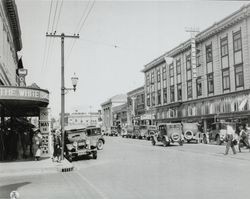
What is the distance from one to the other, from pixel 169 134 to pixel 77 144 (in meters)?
13.0

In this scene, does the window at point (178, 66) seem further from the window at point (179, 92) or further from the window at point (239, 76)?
the window at point (239, 76)

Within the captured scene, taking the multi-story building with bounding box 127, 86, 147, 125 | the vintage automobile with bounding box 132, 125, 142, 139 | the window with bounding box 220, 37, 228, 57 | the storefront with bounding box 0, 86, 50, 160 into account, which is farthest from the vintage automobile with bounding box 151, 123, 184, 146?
the multi-story building with bounding box 127, 86, 147, 125

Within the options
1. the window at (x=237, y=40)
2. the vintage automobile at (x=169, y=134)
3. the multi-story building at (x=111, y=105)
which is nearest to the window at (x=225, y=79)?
the window at (x=237, y=40)

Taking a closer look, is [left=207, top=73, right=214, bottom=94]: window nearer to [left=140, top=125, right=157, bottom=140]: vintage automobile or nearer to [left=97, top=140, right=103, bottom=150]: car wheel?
[left=140, top=125, right=157, bottom=140]: vintage automobile

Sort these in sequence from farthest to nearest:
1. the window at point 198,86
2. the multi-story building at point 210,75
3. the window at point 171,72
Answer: the window at point 171,72
the window at point 198,86
the multi-story building at point 210,75

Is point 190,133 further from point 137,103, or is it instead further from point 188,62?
point 137,103

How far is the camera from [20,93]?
1845 centimetres

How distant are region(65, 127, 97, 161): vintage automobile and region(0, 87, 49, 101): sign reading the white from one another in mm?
3472

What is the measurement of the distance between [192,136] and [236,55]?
9.17 m

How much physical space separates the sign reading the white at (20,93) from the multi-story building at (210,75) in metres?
21.5

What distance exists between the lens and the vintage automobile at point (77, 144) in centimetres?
2089

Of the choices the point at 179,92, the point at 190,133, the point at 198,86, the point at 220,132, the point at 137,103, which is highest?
the point at 198,86

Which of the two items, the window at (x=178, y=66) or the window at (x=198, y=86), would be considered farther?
the window at (x=178, y=66)

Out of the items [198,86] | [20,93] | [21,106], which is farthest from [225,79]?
[20,93]
